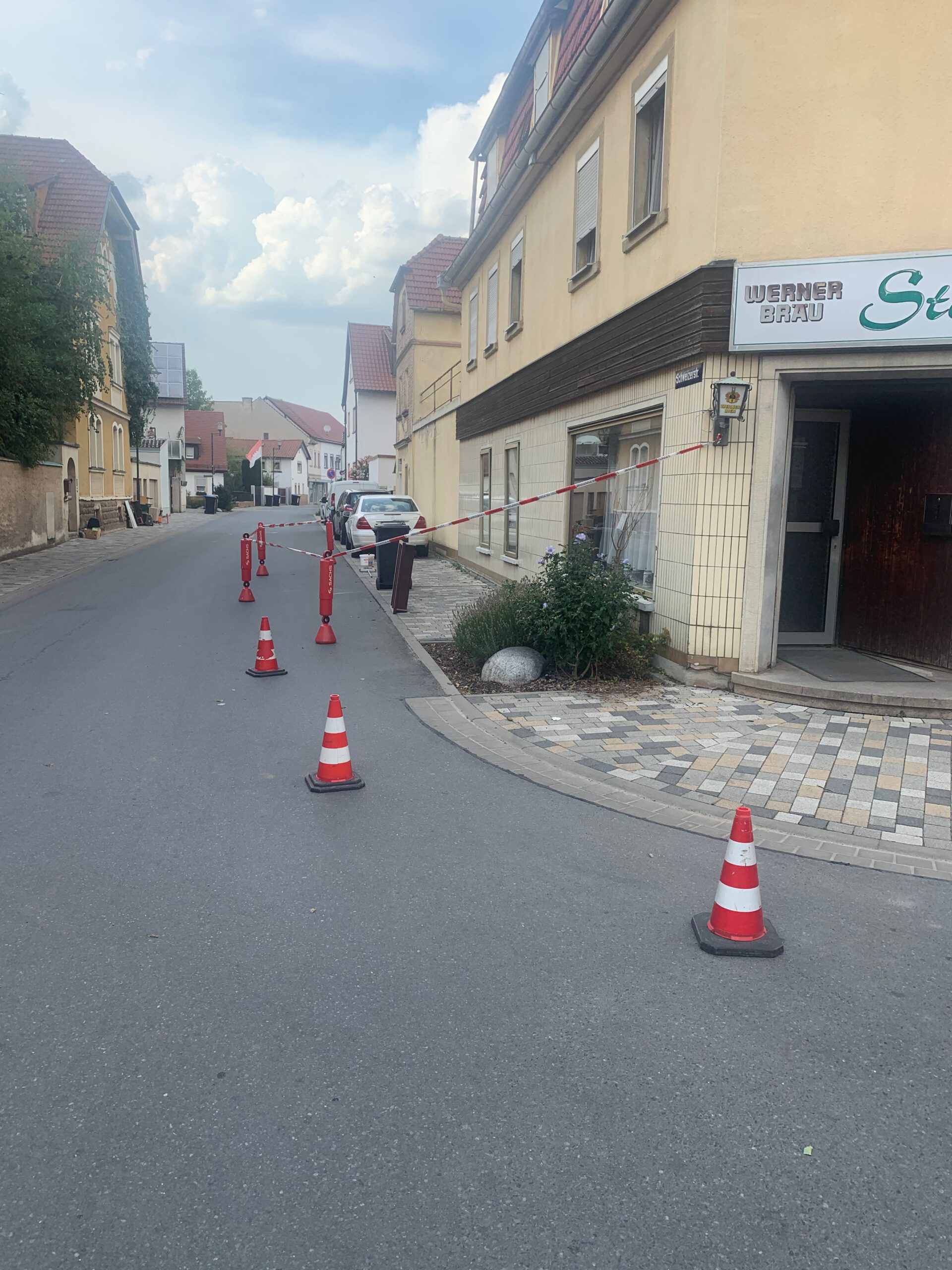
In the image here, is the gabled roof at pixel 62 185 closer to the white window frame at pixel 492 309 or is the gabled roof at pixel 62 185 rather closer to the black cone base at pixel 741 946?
the white window frame at pixel 492 309

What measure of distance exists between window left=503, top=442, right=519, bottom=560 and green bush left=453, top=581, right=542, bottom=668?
6351 mm

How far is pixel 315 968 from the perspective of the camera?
3633 mm

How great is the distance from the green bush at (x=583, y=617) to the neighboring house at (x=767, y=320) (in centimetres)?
56

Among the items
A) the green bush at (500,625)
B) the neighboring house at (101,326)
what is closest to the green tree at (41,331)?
the neighboring house at (101,326)

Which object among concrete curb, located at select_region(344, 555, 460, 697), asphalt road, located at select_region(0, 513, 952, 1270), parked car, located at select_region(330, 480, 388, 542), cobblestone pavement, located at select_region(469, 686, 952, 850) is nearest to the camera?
asphalt road, located at select_region(0, 513, 952, 1270)

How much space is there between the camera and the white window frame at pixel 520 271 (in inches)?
592

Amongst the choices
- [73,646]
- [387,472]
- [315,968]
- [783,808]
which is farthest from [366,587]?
[387,472]

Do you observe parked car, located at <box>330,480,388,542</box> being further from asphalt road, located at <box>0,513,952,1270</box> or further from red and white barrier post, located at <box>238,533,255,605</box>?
asphalt road, located at <box>0,513,952,1270</box>

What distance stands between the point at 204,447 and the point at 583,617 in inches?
3227

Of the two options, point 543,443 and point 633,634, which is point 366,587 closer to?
point 543,443

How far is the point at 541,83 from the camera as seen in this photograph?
1471 centimetres

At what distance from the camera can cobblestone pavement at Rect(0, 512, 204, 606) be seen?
16.3 metres

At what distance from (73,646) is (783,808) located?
7.99 meters

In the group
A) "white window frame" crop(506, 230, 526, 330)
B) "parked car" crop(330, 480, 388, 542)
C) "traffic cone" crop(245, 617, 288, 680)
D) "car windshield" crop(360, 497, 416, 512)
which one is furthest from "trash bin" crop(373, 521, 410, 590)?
"parked car" crop(330, 480, 388, 542)
